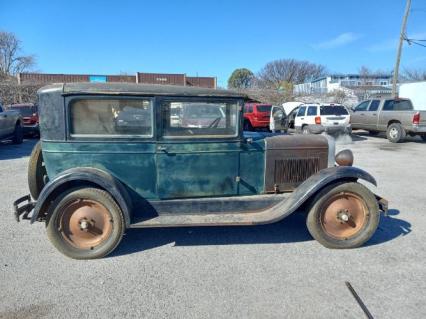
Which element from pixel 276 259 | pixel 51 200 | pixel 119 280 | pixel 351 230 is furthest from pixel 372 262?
pixel 51 200

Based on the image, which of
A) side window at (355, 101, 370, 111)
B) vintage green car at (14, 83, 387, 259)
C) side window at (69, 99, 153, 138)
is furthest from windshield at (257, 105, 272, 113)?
side window at (69, 99, 153, 138)

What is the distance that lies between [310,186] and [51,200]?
2.86 metres

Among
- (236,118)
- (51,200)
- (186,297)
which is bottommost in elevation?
(186,297)

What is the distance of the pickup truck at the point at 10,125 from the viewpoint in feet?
35.7

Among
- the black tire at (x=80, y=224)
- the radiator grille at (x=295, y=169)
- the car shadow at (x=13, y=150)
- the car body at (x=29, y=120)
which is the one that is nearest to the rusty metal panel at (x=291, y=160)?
the radiator grille at (x=295, y=169)

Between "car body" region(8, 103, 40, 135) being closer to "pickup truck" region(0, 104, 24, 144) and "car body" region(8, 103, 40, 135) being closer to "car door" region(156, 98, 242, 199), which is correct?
"pickup truck" region(0, 104, 24, 144)

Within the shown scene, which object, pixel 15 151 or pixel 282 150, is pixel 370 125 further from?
pixel 15 151

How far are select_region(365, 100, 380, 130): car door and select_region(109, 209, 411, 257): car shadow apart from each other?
10.6 metres

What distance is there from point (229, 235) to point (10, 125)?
10.7 metres

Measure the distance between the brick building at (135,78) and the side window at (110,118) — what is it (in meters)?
25.6

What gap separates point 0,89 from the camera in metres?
20.6

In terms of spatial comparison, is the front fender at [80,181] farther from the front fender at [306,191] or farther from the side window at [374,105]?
the side window at [374,105]

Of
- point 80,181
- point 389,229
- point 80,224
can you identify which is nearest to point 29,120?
point 80,181

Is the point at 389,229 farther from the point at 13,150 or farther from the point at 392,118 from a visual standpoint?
the point at 13,150
